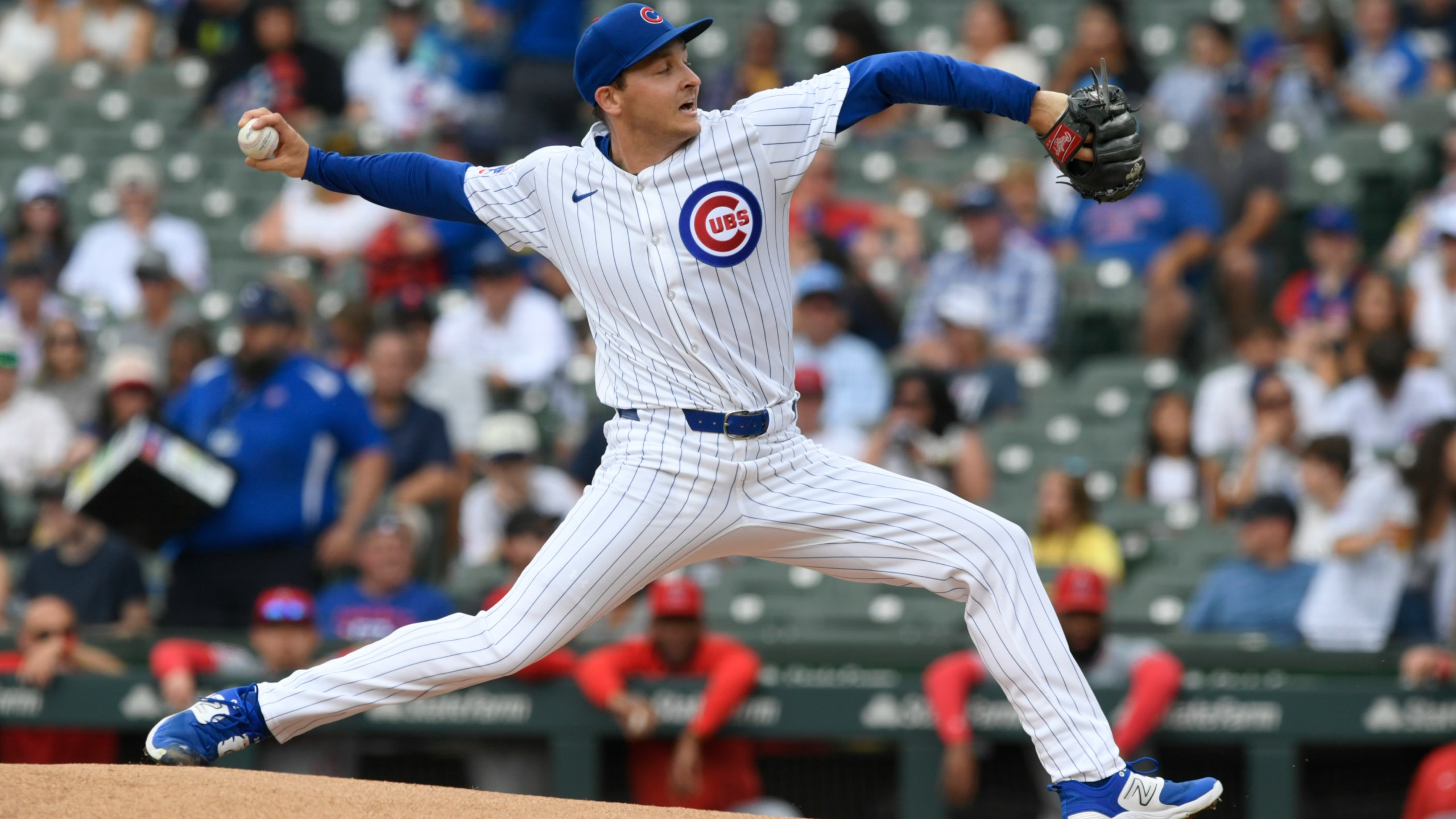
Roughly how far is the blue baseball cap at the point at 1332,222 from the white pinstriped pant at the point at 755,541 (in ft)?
14.7

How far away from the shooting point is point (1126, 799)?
11.7ft

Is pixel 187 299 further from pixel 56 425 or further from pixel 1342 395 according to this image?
pixel 1342 395

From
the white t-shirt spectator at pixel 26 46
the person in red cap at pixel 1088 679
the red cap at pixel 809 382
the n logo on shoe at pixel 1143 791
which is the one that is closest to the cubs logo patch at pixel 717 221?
the n logo on shoe at pixel 1143 791

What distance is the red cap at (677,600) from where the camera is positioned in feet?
19.1

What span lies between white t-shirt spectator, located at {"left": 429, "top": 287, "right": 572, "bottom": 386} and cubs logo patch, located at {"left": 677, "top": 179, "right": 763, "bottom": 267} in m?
4.45

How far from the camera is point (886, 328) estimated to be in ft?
26.0

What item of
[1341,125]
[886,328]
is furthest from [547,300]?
[1341,125]

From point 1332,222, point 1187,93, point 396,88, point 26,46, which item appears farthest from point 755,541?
point 26,46

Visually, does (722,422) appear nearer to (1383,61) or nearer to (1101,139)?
(1101,139)

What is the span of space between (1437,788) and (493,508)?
11.8 ft

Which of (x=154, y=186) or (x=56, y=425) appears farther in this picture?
(x=154, y=186)

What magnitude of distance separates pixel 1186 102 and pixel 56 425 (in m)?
5.54

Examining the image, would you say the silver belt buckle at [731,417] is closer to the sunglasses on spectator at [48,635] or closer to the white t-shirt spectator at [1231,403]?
the sunglasses on spectator at [48,635]

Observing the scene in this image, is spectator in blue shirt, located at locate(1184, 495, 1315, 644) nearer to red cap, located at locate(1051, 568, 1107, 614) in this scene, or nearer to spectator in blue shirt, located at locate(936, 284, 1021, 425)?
red cap, located at locate(1051, 568, 1107, 614)
